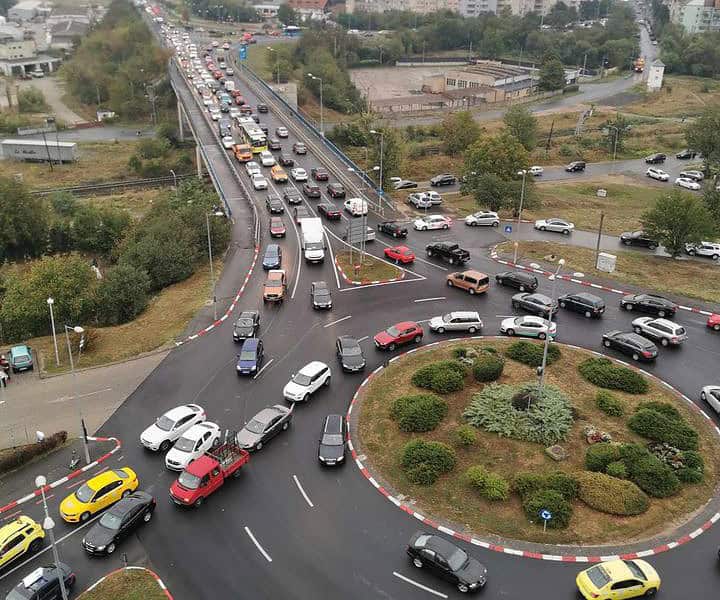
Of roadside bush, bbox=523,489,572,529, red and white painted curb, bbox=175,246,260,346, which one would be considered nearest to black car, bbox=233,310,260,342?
red and white painted curb, bbox=175,246,260,346

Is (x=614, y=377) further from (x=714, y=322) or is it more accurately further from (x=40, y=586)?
(x=40, y=586)

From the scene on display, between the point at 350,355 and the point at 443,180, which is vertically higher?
the point at 443,180

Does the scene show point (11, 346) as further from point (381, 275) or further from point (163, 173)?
point (163, 173)

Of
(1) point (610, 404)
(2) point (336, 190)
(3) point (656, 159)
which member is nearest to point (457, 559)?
(1) point (610, 404)

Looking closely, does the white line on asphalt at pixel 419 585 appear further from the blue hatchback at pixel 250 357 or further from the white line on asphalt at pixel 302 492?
the blue hatchback at pixel 250 357

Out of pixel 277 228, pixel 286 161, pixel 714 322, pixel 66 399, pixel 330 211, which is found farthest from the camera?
pixel 286 161

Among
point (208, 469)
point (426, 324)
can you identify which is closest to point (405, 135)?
point (426, 324)

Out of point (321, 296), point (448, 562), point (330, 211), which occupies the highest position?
point (330, 211)
